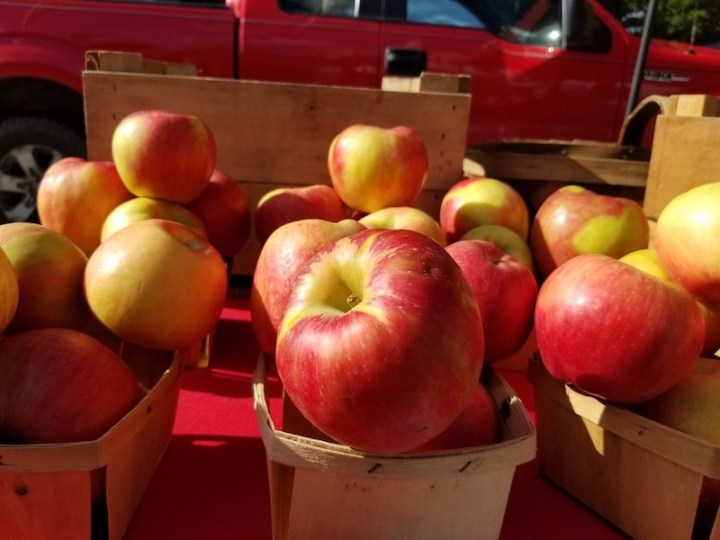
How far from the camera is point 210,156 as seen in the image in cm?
146

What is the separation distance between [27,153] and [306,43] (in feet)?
4.58

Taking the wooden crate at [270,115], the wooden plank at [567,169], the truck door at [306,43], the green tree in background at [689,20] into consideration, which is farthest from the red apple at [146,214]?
the green tree in background at [689,20]

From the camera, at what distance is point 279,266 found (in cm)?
99

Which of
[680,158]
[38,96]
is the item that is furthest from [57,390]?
[38,96]

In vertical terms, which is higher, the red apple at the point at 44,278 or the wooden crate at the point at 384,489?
the red apple at the point at 44,278

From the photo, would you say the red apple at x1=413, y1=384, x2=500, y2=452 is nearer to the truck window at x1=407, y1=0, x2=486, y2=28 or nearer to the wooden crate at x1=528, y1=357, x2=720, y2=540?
the wooden crate at x1=528, y1=357, x2=720, y2=540

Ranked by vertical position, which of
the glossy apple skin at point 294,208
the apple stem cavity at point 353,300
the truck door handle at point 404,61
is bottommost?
the glossy apple skin at point 294,208

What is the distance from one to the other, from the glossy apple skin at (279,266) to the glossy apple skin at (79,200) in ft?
1.87

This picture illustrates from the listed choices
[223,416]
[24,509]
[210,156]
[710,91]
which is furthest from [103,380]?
[710,91]

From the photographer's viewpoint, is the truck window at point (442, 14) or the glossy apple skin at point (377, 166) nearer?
the glossy apple skin at point (377, 166)

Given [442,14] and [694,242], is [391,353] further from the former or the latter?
[442,14]

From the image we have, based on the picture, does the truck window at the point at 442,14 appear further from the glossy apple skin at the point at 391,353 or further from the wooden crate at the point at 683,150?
the glossy apple skin at the point at 391,353

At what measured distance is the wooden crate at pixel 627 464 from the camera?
0.81m

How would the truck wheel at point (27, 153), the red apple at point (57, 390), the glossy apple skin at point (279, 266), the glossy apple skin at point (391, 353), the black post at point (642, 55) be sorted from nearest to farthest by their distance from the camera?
the glossy apple skin at point (391, 353) → the red apple at point (57, 390) → the glossy apple skin at point (279, 266) → the black post at point (642, 55) → the truck wheel at point (27, 153)
